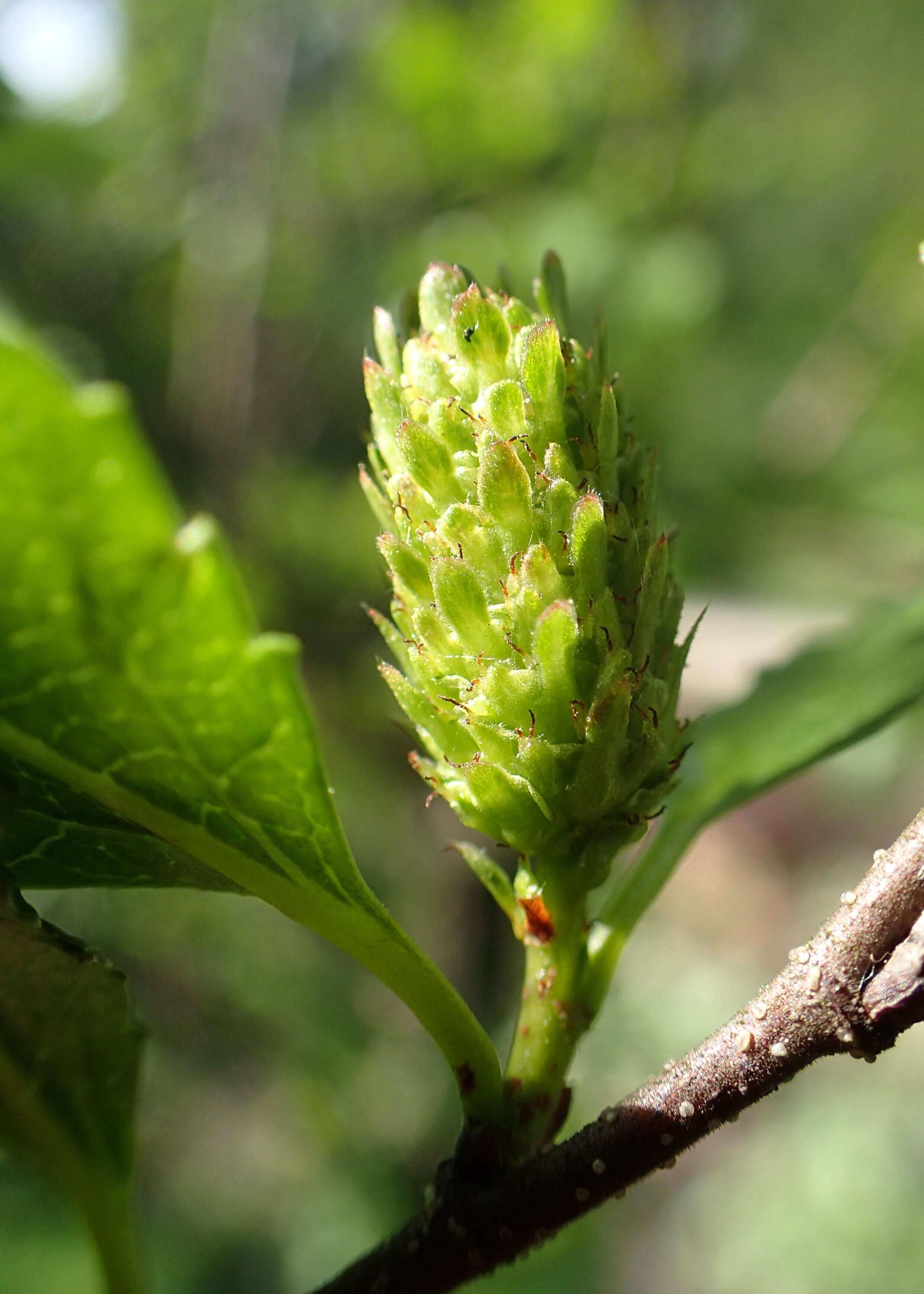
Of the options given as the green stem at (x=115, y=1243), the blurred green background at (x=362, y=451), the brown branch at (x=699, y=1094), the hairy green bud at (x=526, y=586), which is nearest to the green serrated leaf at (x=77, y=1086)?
the green stem at (x=115, y=1243)

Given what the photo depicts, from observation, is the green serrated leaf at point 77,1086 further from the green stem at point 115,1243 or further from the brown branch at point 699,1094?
the brown branch at point 699,1094

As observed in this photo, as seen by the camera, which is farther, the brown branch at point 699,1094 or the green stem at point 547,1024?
the green stem at point 547,1024

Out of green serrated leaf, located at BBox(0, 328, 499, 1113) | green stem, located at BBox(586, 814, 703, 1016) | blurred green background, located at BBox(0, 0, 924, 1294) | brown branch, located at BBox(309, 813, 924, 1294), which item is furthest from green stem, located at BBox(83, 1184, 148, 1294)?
blurred green background, located at BBox(0, 0, 924, 1294)

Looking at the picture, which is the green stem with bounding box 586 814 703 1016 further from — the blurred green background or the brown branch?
the blurred green background

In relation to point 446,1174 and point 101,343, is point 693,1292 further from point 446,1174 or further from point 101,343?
point 101,343

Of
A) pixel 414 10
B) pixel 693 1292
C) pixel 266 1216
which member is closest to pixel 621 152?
pixel 414 10

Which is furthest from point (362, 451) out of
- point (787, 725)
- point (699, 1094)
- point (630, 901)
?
point (699, 1094)

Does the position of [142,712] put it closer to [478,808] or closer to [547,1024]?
[478,808]
